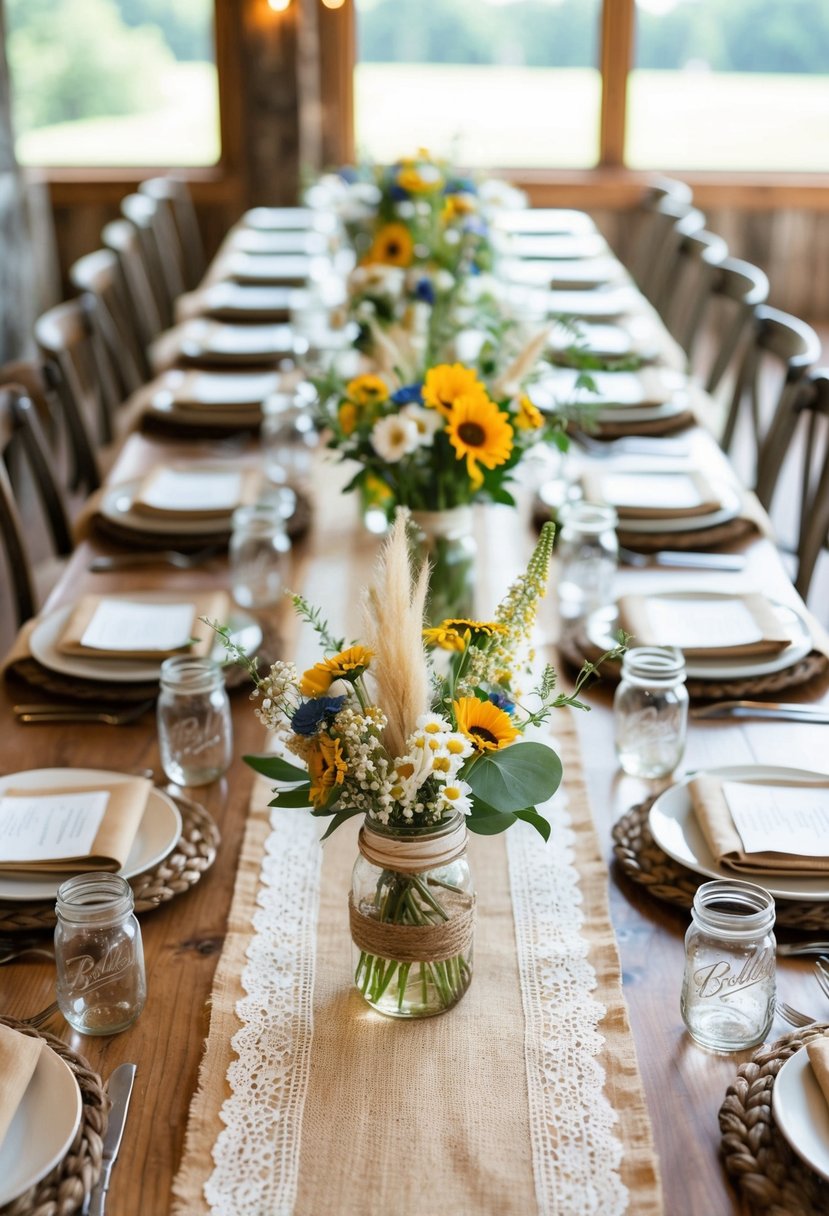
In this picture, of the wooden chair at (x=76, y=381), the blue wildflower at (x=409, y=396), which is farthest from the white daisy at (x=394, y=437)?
the wooden chair at (x=76, y=381)

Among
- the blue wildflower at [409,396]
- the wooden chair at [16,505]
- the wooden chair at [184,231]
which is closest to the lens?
the blue wildflower at [409,396]

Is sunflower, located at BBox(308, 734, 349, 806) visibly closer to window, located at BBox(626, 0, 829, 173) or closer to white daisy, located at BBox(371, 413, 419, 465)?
white daisy, located at BBox(371, 413, 419, 465)

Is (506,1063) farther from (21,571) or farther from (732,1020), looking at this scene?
(21,571)

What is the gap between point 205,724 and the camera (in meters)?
1.59

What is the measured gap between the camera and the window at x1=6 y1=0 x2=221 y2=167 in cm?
Answer: 680

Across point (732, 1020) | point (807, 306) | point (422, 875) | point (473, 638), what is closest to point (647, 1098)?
→ point (732, 1020)

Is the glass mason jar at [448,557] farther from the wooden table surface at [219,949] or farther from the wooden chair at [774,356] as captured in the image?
the wooden chair at [774,356]

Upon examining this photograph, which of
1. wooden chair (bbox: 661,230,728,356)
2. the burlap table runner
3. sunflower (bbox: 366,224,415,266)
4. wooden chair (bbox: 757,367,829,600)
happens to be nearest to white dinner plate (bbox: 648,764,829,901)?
the burlap table runner

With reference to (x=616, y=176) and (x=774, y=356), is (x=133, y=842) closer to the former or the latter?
(x=774, y=356)

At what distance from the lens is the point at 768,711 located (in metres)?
1.73

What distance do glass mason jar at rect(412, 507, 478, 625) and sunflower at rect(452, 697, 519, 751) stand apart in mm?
740

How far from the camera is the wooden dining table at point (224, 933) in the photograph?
3.52 feet

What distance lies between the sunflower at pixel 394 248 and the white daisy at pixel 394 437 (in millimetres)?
1613

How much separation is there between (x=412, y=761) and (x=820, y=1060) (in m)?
0.38
